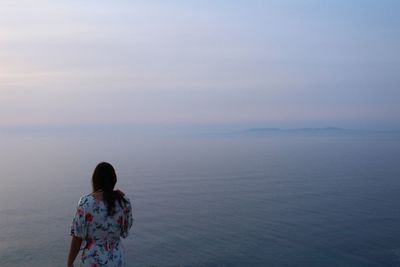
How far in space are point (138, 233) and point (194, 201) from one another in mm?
10117

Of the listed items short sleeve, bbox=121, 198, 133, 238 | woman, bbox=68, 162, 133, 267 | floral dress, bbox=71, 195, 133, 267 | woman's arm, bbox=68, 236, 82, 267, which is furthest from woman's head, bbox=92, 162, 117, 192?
woman's arm, bbox=68, 236, 82, 267

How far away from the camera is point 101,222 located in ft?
16.4

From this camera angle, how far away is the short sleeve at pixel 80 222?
4.95 metres

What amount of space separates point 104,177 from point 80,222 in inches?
23.4

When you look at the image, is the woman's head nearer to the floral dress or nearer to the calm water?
the floral dress

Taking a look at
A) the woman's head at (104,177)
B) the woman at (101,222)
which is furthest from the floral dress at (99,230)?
the woman's head at (104,177)

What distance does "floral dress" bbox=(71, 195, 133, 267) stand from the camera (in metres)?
4.95

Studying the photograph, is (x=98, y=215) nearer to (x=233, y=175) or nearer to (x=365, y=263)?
(x=365, y=263)

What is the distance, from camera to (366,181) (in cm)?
4141

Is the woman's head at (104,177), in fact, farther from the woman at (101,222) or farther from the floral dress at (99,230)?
the floral dress at (99,230)

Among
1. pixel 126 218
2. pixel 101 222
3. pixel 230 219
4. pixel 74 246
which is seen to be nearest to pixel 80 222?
pixel 101 222

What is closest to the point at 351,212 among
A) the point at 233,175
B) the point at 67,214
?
the point at 67,214

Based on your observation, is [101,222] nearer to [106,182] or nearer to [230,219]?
[106,182]

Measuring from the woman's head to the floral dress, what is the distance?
159 millimetres
